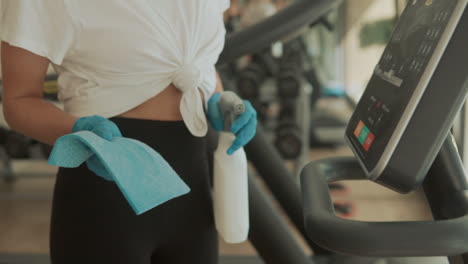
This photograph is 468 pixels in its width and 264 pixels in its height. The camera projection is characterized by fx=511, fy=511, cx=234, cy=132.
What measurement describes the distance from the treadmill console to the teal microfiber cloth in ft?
0.99

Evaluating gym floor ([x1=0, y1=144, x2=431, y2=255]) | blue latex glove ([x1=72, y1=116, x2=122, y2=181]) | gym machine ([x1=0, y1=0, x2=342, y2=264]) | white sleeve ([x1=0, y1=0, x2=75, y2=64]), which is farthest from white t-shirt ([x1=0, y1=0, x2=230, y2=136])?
gym floor ([x1=0, y1=144, x2=431, y2=255])

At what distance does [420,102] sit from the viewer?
558 millimetres

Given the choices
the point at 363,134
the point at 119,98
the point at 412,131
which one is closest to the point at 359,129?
the point at 363,134

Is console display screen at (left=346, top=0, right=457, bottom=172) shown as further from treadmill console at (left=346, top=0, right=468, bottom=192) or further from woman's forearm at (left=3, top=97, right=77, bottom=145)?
woman's forearm at (left=3, top=97, right=77, bottom=145)

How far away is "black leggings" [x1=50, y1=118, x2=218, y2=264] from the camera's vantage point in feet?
3.25

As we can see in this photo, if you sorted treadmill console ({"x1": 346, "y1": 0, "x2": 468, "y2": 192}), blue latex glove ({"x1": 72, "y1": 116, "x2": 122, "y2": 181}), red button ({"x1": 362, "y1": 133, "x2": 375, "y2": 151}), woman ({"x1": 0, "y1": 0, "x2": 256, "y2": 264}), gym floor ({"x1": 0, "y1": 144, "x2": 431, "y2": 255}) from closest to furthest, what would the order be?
1. treadmill console ({"x1": 346, "y1": 0, "x2": 468, "y2": 192})
2. red button ({"x1": 362, "y1": 133, "x2": 375, "y2": 151})
3. blue latex glove ({"x1": 72, "y1": 116, "x2": 122, "y2": 181})
4. woman ({"x1": 0, "y1": 0, "x2": 256, "y2": 264})
5. gym floor ({"x1": 0, "y1": 144, "x2": 431, "y2": 255})

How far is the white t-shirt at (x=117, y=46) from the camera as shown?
913 mm

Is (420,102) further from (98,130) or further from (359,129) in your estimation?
(98,130)

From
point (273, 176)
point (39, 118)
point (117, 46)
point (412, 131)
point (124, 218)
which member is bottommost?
point (273, 176)

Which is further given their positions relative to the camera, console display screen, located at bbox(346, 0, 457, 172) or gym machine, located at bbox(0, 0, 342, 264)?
gym machine, located at bbox(0, 0, 342, 264)

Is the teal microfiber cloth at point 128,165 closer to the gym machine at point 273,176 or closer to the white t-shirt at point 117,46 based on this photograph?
the white t-shirt at point 117,46

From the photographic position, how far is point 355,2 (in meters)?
5.83

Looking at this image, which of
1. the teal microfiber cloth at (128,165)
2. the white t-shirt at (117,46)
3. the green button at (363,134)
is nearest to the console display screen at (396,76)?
the green button at (363,134)

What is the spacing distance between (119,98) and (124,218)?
0.77ft
